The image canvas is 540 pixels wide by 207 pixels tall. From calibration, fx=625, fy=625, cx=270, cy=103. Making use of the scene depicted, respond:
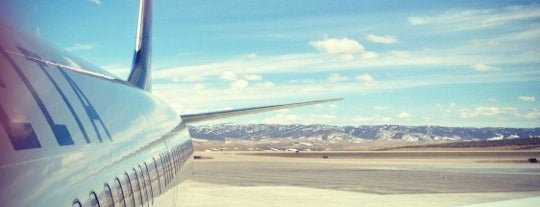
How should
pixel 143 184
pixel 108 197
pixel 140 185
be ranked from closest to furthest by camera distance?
1. pixel 108 197
2. pixel 140 185
3. pixel 143 184

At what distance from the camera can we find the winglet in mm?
17234

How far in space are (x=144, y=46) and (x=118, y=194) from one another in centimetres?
1359

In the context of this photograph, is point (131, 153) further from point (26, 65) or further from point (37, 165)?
point (37, 165)

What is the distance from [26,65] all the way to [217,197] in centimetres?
2620

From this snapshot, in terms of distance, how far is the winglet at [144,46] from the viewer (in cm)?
1723

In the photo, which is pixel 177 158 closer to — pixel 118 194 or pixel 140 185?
pixel 140 185

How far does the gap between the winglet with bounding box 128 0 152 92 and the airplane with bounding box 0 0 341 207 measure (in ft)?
28.5

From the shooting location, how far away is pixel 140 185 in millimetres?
7074

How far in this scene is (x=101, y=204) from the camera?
482cm

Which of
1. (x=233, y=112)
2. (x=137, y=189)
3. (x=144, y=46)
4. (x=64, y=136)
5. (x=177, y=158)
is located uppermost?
(x=144, y=46)

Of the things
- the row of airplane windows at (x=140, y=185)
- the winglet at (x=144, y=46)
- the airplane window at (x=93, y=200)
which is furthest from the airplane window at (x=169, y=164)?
the airplane window at (x=93, y=200)

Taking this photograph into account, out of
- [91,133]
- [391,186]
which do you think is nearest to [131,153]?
[91,133]

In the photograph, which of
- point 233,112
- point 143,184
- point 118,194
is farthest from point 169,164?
point 118,194

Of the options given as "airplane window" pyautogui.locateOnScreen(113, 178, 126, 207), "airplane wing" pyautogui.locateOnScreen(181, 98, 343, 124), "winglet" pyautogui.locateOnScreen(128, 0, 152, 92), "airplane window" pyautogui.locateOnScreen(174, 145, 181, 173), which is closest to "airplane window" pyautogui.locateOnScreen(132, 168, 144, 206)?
"airplane window" pyautogui.locateOnScreen(113, 178, 126, 207)
